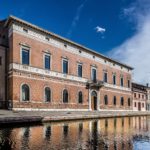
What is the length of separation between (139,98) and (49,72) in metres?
35.0

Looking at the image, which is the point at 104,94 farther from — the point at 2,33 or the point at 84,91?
the point at 2,33

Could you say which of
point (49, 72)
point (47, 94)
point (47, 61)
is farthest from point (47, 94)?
point (47, 61)

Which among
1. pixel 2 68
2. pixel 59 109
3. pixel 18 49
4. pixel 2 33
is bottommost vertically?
pixel 59 109

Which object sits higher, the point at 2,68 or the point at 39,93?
the point at 2,68

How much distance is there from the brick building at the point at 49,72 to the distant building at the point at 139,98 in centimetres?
1393

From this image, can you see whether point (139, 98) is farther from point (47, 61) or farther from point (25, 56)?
point (25, 56)

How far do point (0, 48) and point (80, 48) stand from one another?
45.9ft

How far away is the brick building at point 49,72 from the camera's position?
29.0 metres

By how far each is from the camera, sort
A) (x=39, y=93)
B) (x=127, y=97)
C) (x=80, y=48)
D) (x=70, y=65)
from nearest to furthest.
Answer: (x=39, y=93)
(x=70, y=65)
(x=80, y=48)
(x=127, y=97)

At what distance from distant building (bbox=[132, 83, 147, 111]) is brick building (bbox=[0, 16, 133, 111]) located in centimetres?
1393

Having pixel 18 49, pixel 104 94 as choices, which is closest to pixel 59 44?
pixel 18 49

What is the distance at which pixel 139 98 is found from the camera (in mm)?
61938

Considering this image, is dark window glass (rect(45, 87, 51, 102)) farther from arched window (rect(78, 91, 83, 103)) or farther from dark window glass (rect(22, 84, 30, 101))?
arched window (rect(78, 91, 83, 103))

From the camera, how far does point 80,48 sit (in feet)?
130
